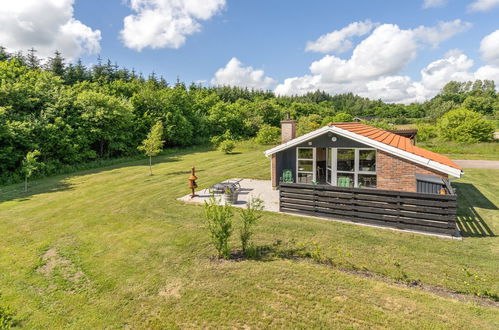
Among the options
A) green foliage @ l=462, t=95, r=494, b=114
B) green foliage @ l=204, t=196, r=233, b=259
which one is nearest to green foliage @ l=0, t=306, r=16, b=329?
green foliage @ l=204, t=196, r=233, b=259

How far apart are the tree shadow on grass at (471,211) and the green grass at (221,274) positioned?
0.28ft

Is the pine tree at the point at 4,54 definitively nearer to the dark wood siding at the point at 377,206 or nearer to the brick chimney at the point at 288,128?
the brick chimney at the point at 288,128

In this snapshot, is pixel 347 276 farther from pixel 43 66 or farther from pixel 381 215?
pixel 43 66

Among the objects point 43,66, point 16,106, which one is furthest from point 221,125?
point 43,66

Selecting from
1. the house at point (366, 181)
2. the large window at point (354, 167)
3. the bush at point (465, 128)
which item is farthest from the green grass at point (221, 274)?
the bush at point (465, 128)

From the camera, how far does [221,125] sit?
42750mm

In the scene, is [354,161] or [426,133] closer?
[354,161]

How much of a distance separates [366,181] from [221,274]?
25.3 feet

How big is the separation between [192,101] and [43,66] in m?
27.2

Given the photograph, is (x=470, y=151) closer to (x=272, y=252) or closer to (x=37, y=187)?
(x=272, y=252)

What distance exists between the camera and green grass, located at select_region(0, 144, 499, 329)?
4195 mm

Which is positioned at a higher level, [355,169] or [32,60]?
[32,60]

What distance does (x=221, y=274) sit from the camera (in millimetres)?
5434

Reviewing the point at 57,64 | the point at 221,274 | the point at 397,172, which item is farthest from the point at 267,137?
the point at 57,64
